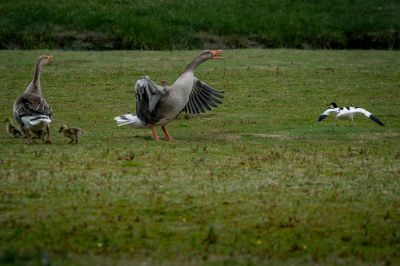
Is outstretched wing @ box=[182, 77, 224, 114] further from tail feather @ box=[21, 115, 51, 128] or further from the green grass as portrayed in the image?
the green grass

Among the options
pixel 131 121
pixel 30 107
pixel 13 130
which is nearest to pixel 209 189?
pixel 30 107

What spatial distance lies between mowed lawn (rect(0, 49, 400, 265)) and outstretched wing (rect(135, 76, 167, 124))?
552 millimetres

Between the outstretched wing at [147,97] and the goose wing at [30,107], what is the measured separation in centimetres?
182

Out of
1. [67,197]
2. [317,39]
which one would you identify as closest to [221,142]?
[67,197]

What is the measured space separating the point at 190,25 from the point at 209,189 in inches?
940

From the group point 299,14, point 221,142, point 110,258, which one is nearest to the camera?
point 110,258

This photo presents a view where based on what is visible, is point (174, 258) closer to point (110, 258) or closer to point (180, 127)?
point (110, 258)

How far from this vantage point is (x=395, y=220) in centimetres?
991

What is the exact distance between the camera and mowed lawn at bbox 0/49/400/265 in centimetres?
876

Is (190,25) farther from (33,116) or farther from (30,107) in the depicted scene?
(33,116)

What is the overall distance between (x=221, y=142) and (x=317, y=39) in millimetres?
19939

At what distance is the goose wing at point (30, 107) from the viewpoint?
13.8 metres

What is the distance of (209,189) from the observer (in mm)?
11023

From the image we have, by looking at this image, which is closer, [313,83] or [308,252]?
[308,252]
